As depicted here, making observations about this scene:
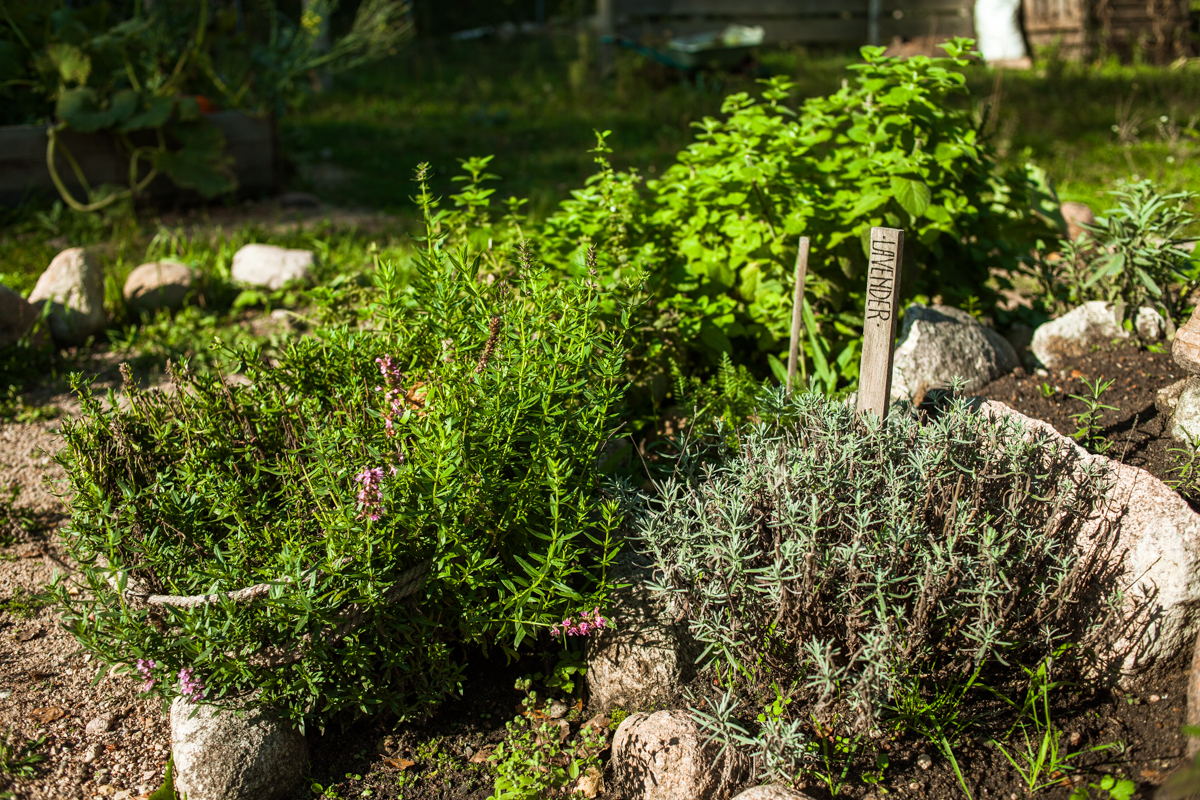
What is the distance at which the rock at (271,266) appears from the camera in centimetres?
496

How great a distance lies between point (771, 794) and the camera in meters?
1.92

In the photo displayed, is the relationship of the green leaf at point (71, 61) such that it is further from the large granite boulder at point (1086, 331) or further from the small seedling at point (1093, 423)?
the small seedling at point (1093, 423)

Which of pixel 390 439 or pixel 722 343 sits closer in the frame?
pixel 390 439

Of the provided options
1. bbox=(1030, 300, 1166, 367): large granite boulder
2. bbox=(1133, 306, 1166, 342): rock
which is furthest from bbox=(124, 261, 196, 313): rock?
bbox=(1133, 306, 1166, 342): rock

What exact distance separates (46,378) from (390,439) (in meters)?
2.77

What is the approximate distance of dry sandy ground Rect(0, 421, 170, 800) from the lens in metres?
2.20

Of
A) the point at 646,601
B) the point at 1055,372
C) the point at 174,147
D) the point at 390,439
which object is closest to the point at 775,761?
the point at 646,601

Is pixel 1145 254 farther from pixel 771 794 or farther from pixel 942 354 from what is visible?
pixel 771 794

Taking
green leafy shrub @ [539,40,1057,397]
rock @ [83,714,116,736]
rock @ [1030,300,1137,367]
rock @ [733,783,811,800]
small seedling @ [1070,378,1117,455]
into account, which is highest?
green leafy shrub @ [539,40,1057,397]

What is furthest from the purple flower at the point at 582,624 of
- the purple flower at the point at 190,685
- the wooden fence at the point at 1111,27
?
the wooden fence at the point at 1111,27

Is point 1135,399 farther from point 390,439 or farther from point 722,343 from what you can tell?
point 390,439

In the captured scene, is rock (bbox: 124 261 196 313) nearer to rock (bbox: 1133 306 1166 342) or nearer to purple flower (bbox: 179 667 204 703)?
purple flower (bbox: 179 667 204 703)

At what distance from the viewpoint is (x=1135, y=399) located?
2.89 meters

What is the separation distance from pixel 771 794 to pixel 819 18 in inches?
473
